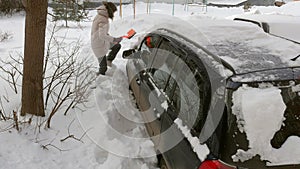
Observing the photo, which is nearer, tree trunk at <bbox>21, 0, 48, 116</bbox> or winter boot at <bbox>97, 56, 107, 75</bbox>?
tree trunk at <bbox>21, 0, 48, 116</bbox>

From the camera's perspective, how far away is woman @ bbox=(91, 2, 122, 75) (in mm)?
6089

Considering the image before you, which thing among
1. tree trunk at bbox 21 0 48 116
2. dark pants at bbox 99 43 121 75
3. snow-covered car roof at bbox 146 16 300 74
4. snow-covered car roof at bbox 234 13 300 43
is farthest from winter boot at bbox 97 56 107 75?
snow-covered car roof at bbox 234 13 300 43

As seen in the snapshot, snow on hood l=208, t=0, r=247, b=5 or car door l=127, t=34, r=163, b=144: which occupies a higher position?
snow on hood l=208, t=0, r=247, b=5

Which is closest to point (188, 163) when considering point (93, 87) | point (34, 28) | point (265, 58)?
point (265, 58)

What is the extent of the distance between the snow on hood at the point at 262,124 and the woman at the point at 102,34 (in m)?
4.62

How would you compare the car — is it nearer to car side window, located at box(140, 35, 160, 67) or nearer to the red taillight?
the red taillight

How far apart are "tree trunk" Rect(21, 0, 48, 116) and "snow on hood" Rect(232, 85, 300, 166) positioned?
2858mm

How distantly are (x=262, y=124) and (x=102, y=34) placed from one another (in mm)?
4765

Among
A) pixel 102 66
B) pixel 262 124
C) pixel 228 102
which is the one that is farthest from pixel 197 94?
pixel 102 66

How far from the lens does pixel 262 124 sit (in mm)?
2012

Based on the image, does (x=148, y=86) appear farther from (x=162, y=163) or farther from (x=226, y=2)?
(x=226, y=2)

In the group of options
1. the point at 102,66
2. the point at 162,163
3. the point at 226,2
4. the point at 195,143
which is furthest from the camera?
the point at 226,2

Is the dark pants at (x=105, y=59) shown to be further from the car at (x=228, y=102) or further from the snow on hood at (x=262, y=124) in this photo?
the snow on hood at (x=262, y=124)

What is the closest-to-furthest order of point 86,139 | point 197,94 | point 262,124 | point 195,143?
point 262,124 → point 195,143 → point 197,94 → point 86,139
